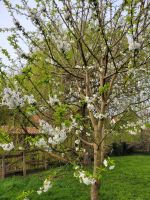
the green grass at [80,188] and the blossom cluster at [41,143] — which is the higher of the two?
the blossom cluster at [41,143]

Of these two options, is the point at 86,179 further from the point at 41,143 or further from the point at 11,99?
the point at 11,99

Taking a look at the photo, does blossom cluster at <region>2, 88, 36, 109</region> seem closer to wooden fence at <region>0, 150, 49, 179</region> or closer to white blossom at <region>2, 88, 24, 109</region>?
white blossom at <region>2, 88, 24, 109</region>

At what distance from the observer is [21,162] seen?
60.8 feet

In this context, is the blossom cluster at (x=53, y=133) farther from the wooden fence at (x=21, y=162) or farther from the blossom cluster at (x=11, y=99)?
the wooden fence at (x=21, y=162)

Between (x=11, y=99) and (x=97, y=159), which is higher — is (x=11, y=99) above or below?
above

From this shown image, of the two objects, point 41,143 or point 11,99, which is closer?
point 11,99

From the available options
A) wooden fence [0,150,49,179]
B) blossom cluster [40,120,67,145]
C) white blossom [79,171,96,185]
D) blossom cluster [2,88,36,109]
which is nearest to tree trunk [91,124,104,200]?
white blossom [79,171,96,185]

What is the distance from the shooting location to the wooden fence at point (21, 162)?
16828 mm

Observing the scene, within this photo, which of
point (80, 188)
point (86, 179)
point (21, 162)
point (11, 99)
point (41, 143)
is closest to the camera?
point (11, 99)

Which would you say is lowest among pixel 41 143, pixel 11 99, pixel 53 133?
pixel 41 143

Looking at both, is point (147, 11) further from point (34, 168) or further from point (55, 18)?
point (34, 168)

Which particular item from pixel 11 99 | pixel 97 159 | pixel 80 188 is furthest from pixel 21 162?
pixel 11 99

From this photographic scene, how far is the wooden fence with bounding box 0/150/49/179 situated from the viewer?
16828 millimetres

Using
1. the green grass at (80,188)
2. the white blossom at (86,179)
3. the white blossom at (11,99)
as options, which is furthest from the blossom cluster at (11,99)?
the green grass at (80,188)
